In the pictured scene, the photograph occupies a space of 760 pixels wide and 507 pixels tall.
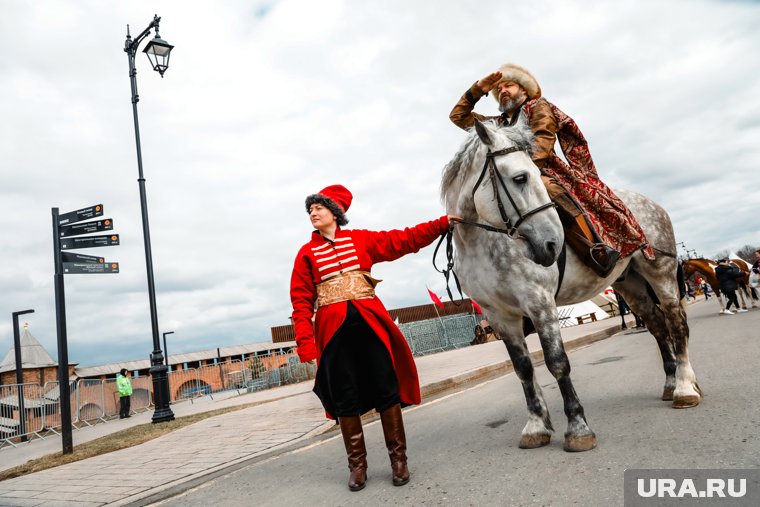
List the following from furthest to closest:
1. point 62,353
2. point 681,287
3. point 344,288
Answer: point 62,353 → point 681,287 → point 344,288

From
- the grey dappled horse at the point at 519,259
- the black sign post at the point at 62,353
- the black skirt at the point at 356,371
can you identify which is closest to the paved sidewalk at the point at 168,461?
the black sign post at the point at 62,353

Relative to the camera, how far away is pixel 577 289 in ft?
14.6

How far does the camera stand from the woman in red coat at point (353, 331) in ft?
12.3

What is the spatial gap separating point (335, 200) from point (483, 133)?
129 cm

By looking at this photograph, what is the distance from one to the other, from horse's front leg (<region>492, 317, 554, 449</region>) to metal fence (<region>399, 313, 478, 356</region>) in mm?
19532

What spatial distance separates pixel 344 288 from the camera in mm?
3852

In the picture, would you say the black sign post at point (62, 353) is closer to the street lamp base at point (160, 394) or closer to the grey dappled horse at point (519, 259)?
the street lamp base at point (160, 394)

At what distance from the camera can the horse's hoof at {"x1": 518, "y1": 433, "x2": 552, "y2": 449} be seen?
12.8 ft

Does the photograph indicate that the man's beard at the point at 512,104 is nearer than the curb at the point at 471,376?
Yes

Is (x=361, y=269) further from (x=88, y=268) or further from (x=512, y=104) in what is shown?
(x=88, y=268)

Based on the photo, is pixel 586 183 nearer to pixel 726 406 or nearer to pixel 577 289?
pixel 577 289

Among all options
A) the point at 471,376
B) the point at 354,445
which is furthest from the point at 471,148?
the point at 471,376

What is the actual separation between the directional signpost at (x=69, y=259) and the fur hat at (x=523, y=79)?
7.39m

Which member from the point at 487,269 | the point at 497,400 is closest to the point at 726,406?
the point at 487,269
